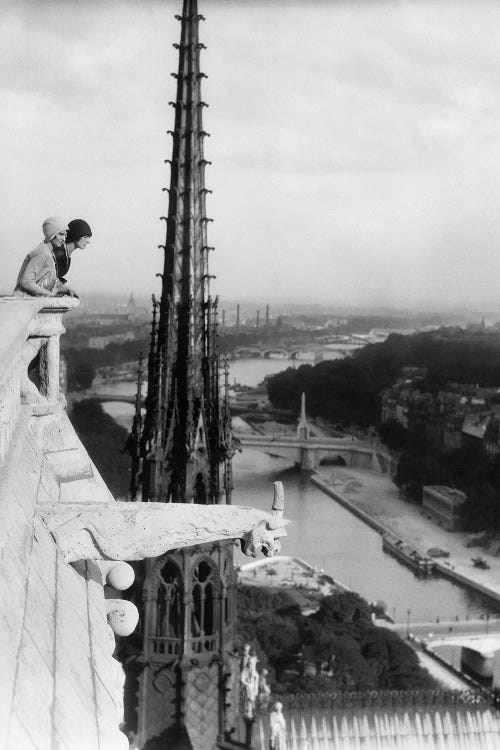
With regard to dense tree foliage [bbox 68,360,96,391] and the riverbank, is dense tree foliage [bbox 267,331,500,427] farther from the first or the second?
dense tree foliage [bbox 68,360,96,391]

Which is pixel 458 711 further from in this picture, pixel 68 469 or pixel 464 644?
pixel 68 469

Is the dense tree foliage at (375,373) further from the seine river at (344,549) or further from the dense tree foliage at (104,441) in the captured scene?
the dense tree foliage at (104,441)

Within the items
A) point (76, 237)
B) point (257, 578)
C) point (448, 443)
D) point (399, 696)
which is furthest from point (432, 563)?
point (76, 237)

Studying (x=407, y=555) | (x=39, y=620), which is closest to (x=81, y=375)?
(x=407, y=555)

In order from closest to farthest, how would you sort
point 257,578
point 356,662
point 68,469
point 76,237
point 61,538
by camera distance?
point 61,538 < point 68,469 < point 76,237 < point 356,662 < point 257,578

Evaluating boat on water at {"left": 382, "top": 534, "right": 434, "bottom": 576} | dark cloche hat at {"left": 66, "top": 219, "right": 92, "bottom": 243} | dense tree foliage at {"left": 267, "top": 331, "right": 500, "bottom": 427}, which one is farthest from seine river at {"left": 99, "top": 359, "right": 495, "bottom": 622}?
dark cloche hat at {"left": 66, "top": 219, "right": 92, "bottom": 243}

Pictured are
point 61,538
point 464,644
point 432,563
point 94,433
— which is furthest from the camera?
point 94,433
